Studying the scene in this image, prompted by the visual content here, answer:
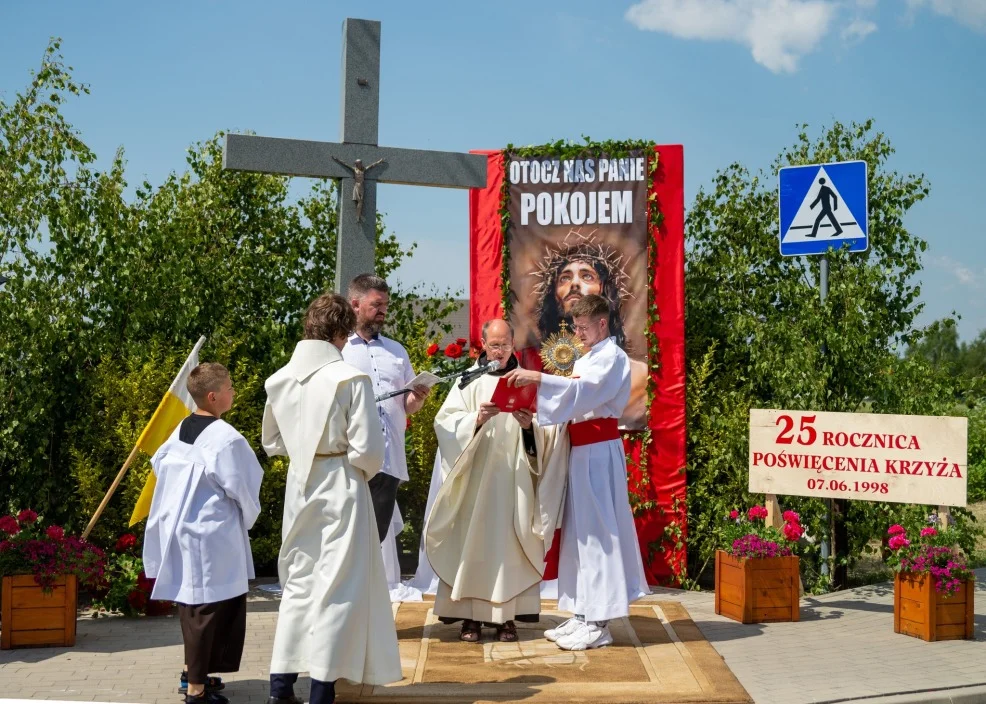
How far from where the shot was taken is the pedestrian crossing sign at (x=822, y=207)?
314 inches

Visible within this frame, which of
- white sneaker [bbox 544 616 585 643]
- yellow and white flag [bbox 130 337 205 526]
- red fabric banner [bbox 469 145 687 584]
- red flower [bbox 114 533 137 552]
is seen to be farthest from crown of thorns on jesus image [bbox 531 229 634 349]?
red flower [bbox 114 533 137 552]

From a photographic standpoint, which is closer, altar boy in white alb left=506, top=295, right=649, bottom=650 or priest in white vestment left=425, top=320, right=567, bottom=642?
altar boy in white alb left=506, top=295, right=649, bottom=650

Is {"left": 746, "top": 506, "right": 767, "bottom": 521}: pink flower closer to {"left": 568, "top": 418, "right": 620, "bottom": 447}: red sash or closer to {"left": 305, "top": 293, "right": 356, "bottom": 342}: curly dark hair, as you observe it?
{"left": 568, "top": 418, "right": 620, "bottom": 447}: red sash

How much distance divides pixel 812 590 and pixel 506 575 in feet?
10.6

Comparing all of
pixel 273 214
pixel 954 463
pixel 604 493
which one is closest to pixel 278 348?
pixel 273 214

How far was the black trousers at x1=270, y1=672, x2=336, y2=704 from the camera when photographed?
4.90m

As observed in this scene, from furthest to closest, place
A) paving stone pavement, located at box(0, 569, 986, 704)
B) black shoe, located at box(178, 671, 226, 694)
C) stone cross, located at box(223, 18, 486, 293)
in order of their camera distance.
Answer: stone cross, located at box(223, 18, 486, 293) < paving stone pavement, located at box(0, 569, 986, 704) < black shoe, located at box(178, 671, 226, 694)

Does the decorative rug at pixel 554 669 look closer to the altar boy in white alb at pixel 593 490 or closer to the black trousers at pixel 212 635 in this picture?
the altar boy in white alb at pixel 593 490

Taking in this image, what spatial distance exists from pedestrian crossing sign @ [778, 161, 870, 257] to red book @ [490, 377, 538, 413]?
2.88 metres

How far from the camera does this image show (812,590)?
8.52 metres

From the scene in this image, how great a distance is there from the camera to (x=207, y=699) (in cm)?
520

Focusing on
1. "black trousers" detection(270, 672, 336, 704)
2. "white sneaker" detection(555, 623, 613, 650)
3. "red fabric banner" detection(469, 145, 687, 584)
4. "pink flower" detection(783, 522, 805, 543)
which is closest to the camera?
"black trousers" detection(270, 672, 336, 704)

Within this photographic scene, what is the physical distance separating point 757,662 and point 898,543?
1473mm

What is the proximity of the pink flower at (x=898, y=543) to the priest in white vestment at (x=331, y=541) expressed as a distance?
140 inches
